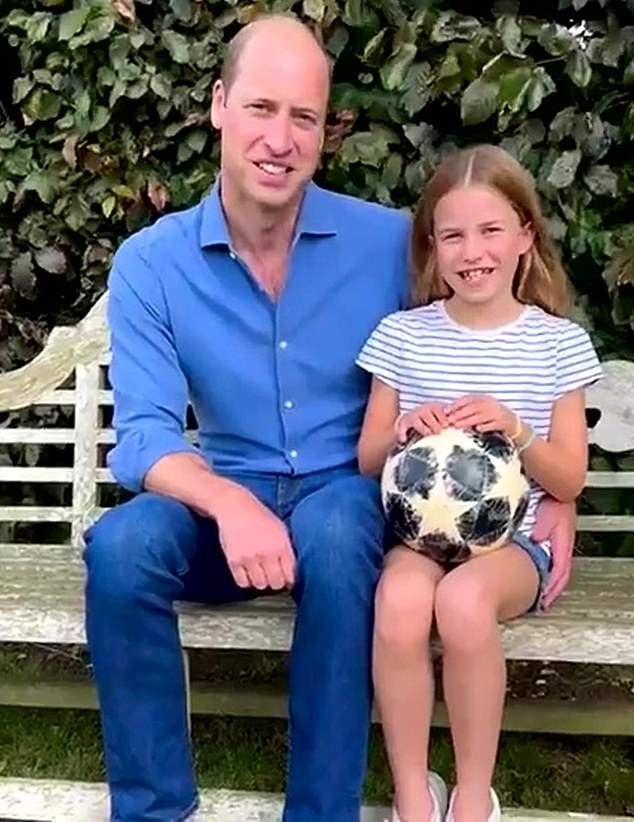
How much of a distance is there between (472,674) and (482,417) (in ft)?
1.51

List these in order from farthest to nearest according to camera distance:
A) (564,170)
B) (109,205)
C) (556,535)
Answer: (109,205), (564,170), (556,535)

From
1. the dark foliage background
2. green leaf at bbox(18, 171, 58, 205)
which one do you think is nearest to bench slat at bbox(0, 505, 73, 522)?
the dark foliage background

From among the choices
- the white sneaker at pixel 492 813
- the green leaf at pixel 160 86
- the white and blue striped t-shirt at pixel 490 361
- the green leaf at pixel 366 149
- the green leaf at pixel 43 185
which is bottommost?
the white sneaker at pixel 492 813

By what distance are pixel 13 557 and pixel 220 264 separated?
93cm

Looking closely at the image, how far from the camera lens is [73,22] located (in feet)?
12.4

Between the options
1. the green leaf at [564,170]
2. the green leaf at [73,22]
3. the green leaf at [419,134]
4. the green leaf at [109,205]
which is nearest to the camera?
the green leaf at [564,170]

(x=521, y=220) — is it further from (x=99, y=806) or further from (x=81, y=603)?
(x=99, y=806)

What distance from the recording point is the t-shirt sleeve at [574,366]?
2777 millimetres

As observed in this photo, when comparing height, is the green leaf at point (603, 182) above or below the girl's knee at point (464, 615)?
above

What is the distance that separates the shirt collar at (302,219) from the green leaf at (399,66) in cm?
63

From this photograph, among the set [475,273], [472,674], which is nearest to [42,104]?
[475,273]

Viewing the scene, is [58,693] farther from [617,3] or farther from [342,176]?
[617,3]

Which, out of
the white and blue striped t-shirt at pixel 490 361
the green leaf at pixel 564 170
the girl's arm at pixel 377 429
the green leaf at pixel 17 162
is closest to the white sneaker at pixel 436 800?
the white and blue striped t-shirt at pixel 490 361

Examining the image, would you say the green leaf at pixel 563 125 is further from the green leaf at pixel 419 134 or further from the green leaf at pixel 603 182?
the green leaf at pixel 419 134
